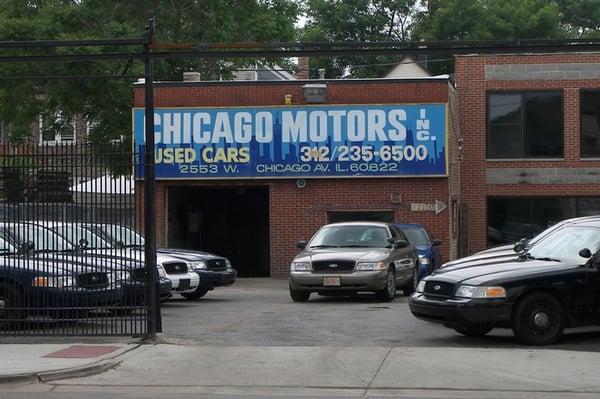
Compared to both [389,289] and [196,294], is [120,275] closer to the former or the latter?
[196,294]

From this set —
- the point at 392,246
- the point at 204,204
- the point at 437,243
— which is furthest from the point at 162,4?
the point at 392,246

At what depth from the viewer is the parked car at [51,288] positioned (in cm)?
1346

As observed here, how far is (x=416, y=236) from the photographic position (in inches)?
925

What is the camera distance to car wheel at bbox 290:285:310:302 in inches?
762

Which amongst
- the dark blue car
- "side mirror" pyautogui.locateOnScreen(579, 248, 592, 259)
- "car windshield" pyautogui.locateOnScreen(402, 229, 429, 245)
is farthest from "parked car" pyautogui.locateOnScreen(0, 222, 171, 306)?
"car windshield" pyautogui.locateOnScreen(402, 229, 429, 245)

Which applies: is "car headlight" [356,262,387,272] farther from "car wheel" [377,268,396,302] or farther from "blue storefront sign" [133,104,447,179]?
"blue storefront sign" [133,104,447,179]

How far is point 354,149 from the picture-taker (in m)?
27.5

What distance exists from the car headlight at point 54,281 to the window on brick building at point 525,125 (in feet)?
64.9

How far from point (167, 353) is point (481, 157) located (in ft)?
66.0

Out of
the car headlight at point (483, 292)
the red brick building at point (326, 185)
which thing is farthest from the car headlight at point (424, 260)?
the car headlight at point (483, 292)

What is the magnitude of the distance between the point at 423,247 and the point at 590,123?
10.0m

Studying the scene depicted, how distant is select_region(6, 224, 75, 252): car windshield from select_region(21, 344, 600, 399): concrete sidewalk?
2.05 m

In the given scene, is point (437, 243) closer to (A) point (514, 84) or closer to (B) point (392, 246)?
(B) point (392, 246)

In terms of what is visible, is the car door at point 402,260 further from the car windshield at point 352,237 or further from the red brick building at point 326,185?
the red brick building at point 326,185
